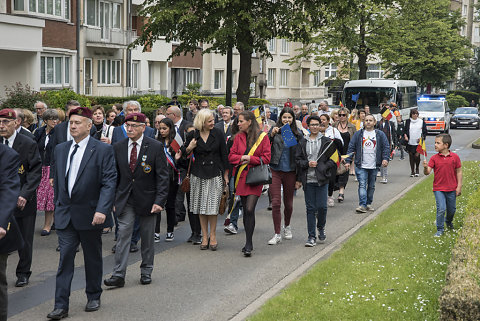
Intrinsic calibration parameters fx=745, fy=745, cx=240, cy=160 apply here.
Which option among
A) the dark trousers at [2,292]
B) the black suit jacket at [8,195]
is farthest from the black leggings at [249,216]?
the dark trousers at [2,292]

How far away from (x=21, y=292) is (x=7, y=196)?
2529 mm

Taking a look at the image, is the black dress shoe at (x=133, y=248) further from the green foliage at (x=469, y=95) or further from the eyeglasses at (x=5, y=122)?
the green foliage at (x=469, y=95)

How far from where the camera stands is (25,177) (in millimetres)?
8586

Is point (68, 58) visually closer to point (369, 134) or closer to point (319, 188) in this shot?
point (369, 134)

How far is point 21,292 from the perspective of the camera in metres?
8.47

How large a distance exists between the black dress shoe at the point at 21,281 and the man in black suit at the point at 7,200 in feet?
7.74

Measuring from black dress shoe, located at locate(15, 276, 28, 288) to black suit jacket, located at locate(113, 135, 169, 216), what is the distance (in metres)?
1.39

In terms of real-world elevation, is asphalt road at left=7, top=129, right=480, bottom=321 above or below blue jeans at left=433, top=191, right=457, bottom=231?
below

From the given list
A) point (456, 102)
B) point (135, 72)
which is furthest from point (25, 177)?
point (456, 102)

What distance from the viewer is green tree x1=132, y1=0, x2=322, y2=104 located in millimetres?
23781

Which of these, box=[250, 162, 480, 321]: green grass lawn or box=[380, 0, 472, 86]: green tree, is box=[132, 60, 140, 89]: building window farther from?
box=[250, 162, 480, 321]: green grass lawn

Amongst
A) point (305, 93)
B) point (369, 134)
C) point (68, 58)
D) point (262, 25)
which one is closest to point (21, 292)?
point (369, 134)

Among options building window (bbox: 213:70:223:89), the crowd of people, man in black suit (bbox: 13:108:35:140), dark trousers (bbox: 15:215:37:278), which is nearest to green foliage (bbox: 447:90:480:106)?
building window (bbox: 213:70:223:89)

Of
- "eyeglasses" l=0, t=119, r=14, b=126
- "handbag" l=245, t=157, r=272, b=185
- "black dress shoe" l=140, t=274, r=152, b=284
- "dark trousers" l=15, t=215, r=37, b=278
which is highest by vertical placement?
"eyeglasses" l=0, t=119, r=14, b=126
